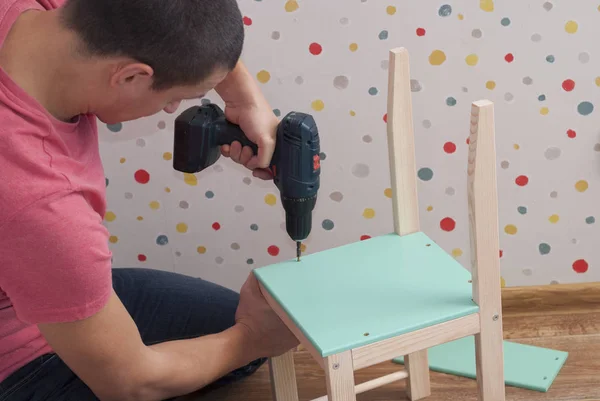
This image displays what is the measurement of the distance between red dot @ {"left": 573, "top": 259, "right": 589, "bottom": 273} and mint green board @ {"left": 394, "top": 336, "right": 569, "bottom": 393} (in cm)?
23

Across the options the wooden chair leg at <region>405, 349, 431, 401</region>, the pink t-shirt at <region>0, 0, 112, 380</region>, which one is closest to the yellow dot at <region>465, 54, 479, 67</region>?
the wooden chair leg at <region>405, 349, 431, 401</region>

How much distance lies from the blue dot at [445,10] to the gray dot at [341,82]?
0.76ft

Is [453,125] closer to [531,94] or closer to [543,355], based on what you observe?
[531,94]

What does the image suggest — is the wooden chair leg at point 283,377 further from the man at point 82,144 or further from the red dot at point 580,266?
the red dot at point 580,266

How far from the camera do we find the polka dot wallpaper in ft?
5.24

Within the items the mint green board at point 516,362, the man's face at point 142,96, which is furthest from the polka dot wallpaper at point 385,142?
the man's face at point 142,96

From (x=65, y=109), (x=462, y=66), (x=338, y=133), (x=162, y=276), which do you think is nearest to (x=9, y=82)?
(x=65, y=109)

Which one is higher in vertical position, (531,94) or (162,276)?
(531,94)

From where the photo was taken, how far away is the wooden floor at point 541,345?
5.21 feet

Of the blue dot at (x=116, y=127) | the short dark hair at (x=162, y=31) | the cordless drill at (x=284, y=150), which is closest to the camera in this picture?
the short dark hair at (x=162, y=31)

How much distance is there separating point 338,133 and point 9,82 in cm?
84

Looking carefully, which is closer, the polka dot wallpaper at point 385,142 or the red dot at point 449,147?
the polka dot wallpaper at point 385,142

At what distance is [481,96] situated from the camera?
1.65 meters

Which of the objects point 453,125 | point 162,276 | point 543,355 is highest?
point 453,125
